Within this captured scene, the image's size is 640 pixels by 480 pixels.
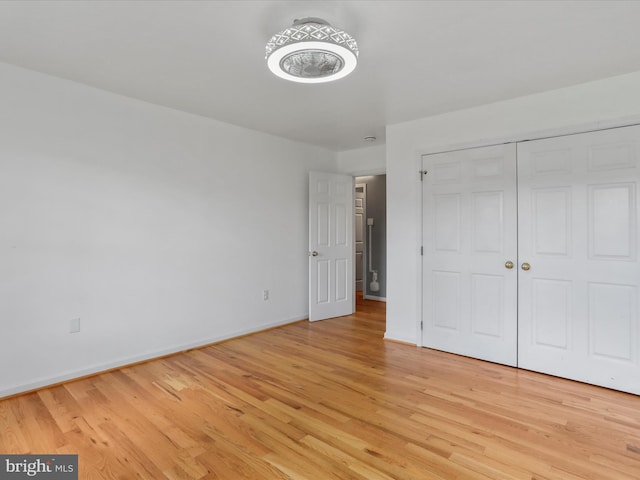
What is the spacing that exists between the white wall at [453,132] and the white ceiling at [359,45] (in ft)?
0.43

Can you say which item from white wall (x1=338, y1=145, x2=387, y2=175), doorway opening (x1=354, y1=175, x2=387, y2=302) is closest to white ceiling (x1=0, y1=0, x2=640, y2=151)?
white wall (x1=338, y1=145, x2=387, y2=175)

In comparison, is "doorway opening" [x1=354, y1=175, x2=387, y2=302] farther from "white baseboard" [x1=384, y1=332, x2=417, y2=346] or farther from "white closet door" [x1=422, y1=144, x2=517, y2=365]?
"white closet door" [x1=422, y1=144, x2=517, y2=365]

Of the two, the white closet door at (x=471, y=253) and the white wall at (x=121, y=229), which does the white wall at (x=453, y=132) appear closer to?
the white closet door at (x=471, y=253)

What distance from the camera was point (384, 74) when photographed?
2.74 metres

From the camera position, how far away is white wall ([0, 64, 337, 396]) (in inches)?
107

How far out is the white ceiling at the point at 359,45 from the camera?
1958 millimetres

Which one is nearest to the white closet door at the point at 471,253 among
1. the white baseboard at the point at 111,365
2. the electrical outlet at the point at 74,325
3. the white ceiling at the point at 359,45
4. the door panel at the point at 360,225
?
the white ceiling at the point at 359,45

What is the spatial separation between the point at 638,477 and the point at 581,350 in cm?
132

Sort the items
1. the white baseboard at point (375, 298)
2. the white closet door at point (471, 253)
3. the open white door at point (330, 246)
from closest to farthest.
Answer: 1. the white closet door at point (471, 253)
2. the open white door at point (330, 246)
3. the white baseboard at point (375, 298)

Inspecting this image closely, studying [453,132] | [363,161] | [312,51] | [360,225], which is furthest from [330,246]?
[312,51]

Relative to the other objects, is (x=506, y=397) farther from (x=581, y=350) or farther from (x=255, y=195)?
(x=255, y=195)

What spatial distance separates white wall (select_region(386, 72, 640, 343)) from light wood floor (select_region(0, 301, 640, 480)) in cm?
92

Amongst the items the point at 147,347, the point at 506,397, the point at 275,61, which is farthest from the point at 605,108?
the point at 147,347

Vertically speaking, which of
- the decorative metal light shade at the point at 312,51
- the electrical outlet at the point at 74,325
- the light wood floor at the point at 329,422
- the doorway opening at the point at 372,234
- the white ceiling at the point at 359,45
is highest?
the white ceiling at the point at 359,45
